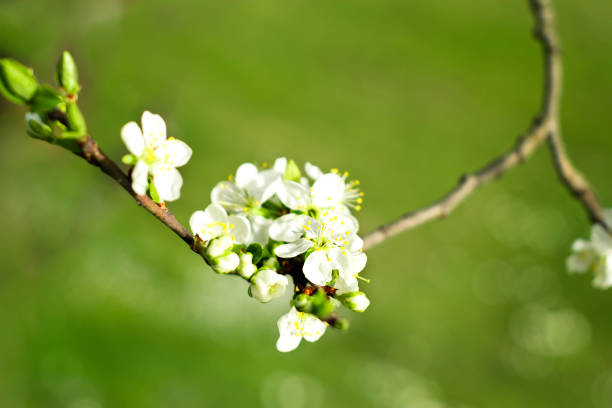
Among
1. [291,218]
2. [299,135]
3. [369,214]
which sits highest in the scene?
[299,135]

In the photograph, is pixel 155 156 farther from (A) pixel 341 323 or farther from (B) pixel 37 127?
(A) pixel 341 323

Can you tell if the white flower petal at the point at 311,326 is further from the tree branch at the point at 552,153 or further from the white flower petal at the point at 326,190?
the tree branch at the point at 552,153

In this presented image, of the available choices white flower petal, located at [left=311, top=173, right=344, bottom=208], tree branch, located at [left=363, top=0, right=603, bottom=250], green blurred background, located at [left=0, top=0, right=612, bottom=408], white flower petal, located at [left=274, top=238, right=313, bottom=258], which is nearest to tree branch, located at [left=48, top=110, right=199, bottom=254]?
white flower petal, located at [left=274, top=238, right=313, bottom=258]

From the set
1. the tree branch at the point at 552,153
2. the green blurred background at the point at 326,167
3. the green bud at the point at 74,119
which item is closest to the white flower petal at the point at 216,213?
the green bud at the point at 74,119

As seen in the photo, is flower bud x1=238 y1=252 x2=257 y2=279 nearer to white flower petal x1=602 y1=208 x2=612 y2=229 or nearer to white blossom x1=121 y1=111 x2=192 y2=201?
white blossom x1=121 y1=111 x2=192 y2=201

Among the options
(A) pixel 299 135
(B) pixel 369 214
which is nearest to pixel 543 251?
(B) pixel 369 214

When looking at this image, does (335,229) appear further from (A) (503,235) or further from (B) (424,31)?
(B) (424,31)

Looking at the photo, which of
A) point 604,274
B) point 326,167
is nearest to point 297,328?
point 604,274
